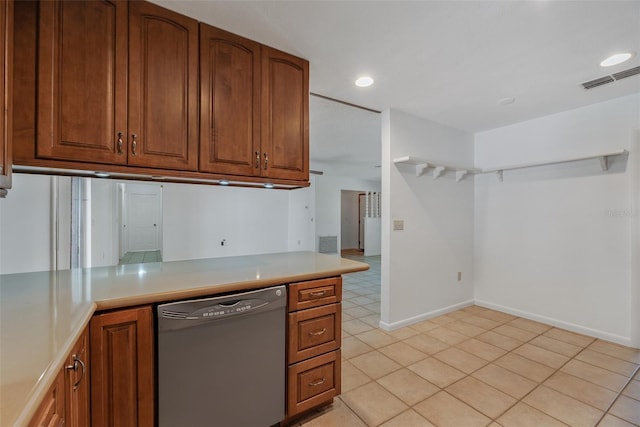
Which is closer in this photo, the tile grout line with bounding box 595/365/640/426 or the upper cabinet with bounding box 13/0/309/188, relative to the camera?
the upper cabinet with bounding box 13/0/309/188

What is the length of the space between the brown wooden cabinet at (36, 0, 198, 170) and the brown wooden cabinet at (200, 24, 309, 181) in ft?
0.28

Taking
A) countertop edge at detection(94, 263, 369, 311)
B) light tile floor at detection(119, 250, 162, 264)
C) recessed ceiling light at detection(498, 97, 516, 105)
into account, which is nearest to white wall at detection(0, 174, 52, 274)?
countertop edge at detection(94, 263, 369, 311)

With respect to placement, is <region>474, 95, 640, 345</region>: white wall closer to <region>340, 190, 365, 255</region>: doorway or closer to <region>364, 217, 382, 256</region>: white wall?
<region>364, 217, 382, 256</region>: white wall

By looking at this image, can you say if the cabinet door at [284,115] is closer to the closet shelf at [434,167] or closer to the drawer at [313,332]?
the drawer at [313,332]

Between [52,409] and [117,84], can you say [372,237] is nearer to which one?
[117,84]

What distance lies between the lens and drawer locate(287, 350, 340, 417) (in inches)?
63.4

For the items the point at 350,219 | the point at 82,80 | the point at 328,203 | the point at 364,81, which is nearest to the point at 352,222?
the point at 350,219

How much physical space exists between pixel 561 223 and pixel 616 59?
1703mm

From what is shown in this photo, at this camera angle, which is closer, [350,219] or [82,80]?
[82,80]

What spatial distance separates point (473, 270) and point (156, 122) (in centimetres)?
408

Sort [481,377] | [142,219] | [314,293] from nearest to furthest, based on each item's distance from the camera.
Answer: [314,293] → [481,377] → [142,219]

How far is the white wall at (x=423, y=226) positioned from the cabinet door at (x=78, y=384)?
2.55 metres

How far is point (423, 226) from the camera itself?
10.8ft

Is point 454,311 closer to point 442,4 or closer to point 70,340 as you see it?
point 442,4
